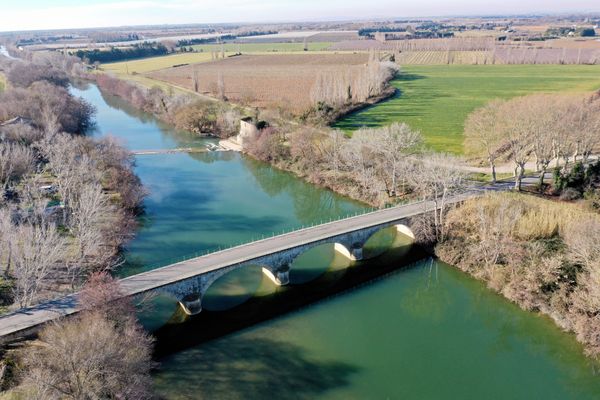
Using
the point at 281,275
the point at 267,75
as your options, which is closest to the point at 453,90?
the point at 267,75

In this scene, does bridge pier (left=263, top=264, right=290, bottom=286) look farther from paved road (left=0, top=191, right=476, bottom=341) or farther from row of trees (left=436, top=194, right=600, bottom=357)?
row of trees (left=436, top=194, right=600, bottom=357)

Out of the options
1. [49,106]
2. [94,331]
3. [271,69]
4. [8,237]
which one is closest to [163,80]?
[271,69]

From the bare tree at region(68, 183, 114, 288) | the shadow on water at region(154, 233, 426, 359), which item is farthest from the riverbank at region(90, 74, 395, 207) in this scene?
the bare tree at region(68, 183, 114, 288)

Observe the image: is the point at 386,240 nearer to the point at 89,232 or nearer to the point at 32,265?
the point at 89,232

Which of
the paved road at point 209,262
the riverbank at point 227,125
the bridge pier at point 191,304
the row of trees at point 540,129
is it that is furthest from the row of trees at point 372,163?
the bridge pier at point 191,304

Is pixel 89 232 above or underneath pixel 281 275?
above

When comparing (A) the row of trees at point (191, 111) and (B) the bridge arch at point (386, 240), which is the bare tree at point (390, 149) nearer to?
(B) the bridge arch at point (386, 240)
